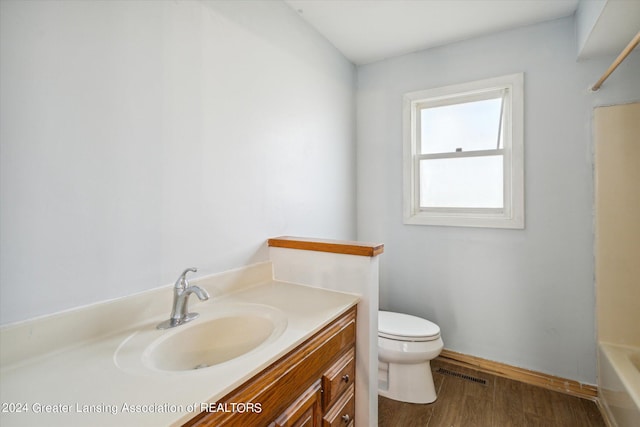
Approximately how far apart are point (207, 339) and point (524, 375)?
2.15 meters

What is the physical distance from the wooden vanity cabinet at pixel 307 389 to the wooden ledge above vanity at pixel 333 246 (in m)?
0.27

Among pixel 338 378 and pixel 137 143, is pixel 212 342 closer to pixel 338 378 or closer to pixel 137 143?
pixel 338 378

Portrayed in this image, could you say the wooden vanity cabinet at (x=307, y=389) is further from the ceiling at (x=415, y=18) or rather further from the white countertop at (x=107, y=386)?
the ceiling at (x=415, y=18)

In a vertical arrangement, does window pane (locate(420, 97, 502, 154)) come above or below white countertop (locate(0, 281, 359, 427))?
above

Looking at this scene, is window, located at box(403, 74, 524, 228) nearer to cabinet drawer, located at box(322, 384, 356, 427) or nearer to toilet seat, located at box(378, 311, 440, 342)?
toilet seat, located at box(378, 311, 440, 342)

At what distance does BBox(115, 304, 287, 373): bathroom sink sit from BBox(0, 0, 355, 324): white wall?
21 centimetres

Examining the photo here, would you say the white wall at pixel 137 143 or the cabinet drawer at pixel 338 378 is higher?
the white wall at pixel 137 143

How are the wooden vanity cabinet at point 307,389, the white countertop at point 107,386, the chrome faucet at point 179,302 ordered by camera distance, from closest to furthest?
the white countertop at point 107,386, the wooden vanity cabinet at point 307,389, the chrome faucet at point 179,302

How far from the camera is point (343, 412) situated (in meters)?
1.17

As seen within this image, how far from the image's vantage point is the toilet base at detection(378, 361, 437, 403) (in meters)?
1.76

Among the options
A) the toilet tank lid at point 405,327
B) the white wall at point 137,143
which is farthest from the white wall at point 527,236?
the white wall at point 137,143

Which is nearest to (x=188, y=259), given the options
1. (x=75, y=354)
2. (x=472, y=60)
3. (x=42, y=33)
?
(x=75, y=354)

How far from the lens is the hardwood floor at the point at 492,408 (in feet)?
5.23

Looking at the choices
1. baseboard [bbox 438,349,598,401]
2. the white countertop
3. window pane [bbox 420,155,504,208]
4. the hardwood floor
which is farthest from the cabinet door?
window pane [bbox 420,155,504,208]
